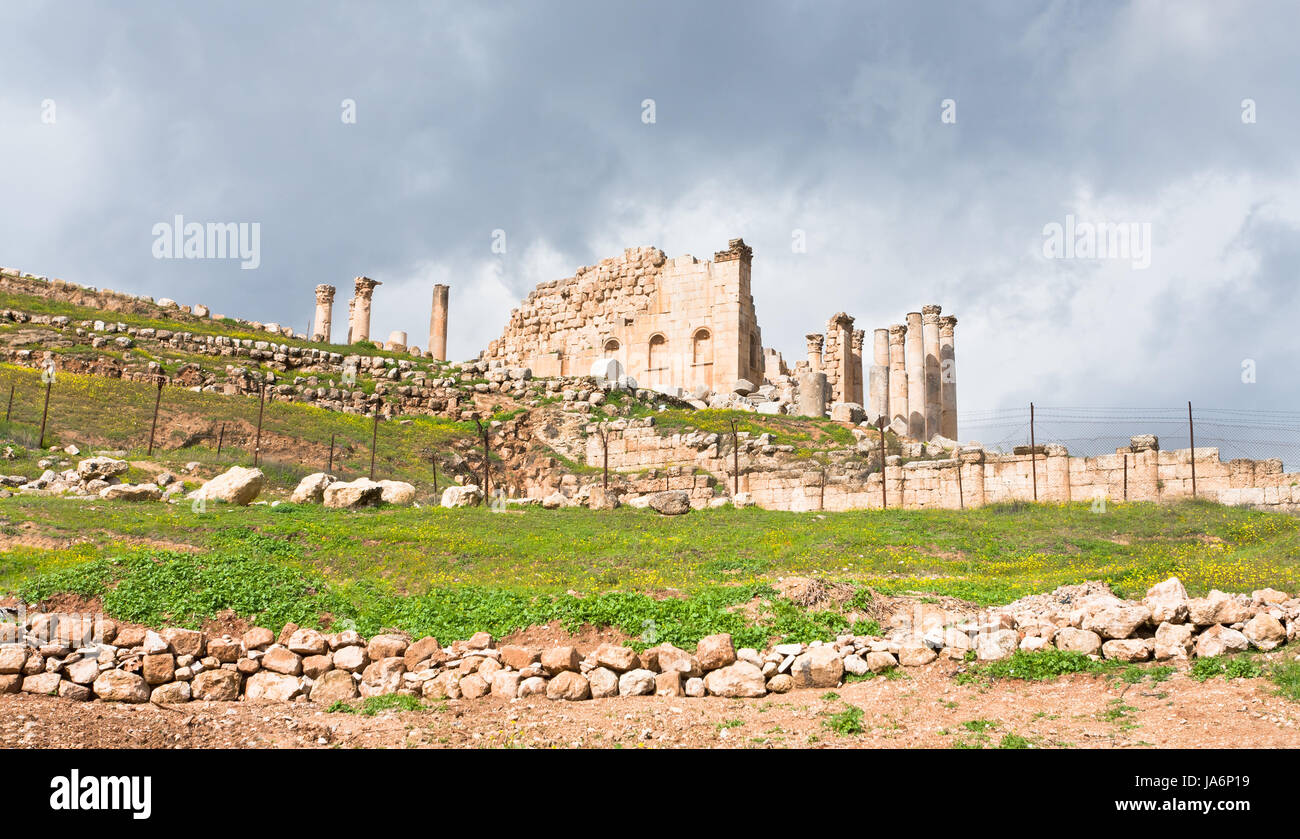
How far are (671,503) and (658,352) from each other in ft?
73.2

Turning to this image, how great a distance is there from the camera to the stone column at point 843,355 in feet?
145

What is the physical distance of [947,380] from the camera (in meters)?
43.1

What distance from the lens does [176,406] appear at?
3175 cm

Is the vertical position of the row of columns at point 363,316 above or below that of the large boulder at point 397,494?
above

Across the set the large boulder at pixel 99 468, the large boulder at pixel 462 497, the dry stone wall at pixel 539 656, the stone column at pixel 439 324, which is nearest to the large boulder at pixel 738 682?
the dry stone wall at pixel 539 656

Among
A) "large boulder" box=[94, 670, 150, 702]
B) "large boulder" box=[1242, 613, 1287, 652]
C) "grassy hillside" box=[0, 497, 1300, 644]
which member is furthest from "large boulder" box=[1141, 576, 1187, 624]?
"large boulder" box=[94, 670, 150, 702]

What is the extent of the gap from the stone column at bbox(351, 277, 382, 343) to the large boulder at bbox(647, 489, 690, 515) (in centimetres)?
3089

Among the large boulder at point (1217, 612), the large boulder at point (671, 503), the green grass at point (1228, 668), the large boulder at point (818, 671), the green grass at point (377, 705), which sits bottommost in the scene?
the green grass at point (377, 705)

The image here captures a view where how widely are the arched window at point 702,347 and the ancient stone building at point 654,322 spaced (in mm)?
47

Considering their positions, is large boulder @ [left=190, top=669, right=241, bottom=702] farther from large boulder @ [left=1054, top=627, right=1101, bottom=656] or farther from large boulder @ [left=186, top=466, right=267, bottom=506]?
large boulder @ [left=186, top=466, right=267, bottom=506]

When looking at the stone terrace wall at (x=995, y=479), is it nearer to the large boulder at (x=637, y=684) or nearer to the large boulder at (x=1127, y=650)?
the large boulder at (x=1127, y=650)
